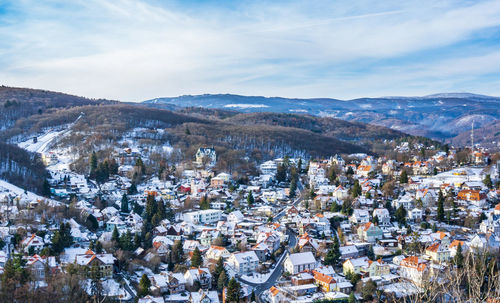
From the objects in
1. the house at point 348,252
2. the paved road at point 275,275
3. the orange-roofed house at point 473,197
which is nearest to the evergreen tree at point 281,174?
the paved road at point 275,275

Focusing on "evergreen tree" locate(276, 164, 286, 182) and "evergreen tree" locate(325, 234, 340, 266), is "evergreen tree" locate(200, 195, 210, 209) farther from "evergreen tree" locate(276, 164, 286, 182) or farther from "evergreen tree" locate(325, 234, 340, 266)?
"evergreen tree" locate(325, 234, 340, 266)

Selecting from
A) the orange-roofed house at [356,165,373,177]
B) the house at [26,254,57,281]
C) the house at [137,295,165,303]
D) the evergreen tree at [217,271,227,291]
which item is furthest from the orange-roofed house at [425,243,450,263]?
the house at [26,254,57,281]

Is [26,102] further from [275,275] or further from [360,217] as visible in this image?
[275,275]

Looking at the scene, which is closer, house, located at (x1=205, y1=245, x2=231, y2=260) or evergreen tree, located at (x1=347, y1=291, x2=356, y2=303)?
evergreen tree, located at (x1=347, y1=291, x2=356, y2=303)

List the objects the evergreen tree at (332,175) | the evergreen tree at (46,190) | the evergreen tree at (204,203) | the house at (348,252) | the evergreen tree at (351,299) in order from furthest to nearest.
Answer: the evergreen tree at (332,175)
the evergreen tree at (46,190)
the evergreen tree at (204,203)
the house at (348,252)
the evergreen tree at (351,299)

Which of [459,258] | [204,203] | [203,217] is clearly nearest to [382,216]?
[459,258]

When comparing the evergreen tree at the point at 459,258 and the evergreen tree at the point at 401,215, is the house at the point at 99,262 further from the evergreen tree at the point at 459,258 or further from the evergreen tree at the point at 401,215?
the evergreen tree at the point at 401,215
